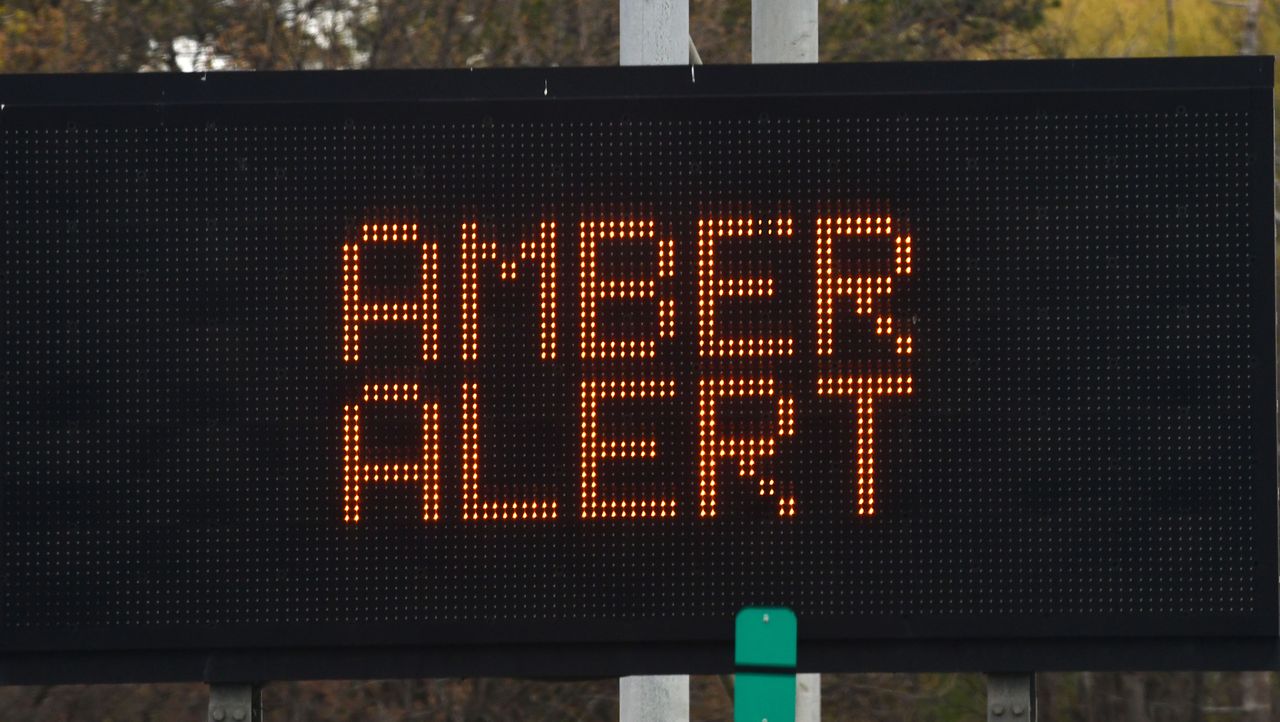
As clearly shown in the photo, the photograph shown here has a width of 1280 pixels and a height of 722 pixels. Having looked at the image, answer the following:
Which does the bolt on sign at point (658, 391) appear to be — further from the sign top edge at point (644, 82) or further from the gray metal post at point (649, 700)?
the gray metal post at point (649, 700)

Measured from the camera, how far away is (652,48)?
7699 mm

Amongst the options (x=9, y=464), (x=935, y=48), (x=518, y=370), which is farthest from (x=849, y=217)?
(x=935, y=48)

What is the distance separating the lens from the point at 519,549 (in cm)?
499

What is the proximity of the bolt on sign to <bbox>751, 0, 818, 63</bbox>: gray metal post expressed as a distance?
3.22 meters

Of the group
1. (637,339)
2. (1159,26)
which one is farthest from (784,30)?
(1159,26)

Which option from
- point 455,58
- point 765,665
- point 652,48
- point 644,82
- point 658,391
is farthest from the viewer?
point 455,58

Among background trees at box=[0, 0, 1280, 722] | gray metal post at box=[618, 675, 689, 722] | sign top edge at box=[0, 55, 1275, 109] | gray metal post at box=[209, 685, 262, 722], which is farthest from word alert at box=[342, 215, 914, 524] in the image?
background trees at box=[0, 0, 1280, 722]

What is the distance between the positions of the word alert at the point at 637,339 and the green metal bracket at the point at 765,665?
399 millimetres

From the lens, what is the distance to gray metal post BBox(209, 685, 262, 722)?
5.19m

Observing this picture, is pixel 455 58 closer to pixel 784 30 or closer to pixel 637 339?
pixel 784 30

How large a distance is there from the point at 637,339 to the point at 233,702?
1527 mm

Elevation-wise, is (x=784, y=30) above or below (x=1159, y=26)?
below

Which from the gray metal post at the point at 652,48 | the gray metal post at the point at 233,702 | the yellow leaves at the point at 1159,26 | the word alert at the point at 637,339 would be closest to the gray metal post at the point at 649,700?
the gray metal post at the point at 652,48

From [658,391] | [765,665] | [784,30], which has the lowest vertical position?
[765,665]
